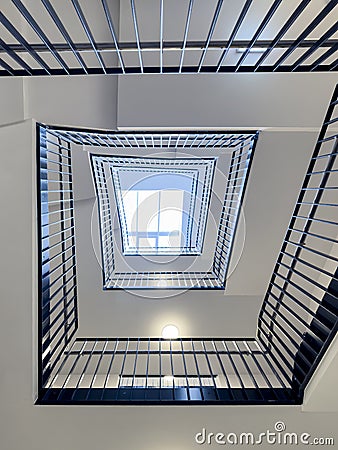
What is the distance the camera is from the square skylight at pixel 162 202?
6039mm

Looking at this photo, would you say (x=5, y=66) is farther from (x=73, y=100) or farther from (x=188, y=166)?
(x=188, y=166)

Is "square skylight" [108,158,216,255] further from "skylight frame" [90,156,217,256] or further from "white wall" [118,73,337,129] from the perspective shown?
"white wall" [118,73,337,129]

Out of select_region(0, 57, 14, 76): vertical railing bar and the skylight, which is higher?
select_region(0, 57, 14, 76): vertical railing bar

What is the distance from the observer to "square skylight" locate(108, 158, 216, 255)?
Answer: 6039 mm

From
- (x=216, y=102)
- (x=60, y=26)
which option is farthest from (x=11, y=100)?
(x=216, y=102)

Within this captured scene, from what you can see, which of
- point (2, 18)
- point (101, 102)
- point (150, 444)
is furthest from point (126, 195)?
point (2, 18)

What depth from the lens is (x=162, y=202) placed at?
8039mm

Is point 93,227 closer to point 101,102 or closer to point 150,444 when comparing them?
point 101,102

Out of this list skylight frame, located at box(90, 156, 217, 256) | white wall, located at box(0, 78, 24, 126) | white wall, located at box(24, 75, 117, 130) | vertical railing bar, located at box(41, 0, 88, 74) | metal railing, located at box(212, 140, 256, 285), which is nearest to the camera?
vertical railing bar, located at box(41, 0, 88, 74)

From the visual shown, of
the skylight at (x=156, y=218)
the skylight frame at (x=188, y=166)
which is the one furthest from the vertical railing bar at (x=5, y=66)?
the skylight at (x=156, y=218)

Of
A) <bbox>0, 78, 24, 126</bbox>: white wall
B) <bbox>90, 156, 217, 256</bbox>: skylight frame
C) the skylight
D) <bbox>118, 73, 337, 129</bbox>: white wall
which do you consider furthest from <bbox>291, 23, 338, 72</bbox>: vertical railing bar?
the skylight

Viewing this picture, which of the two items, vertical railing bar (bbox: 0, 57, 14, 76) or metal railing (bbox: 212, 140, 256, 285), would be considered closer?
vertical railing bar (bbox: 0, 57, 14, 76)

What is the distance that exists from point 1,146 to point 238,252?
303 cm

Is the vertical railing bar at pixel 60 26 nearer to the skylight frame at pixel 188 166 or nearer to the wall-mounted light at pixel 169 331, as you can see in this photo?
the skylight frame at pixel 188 166
